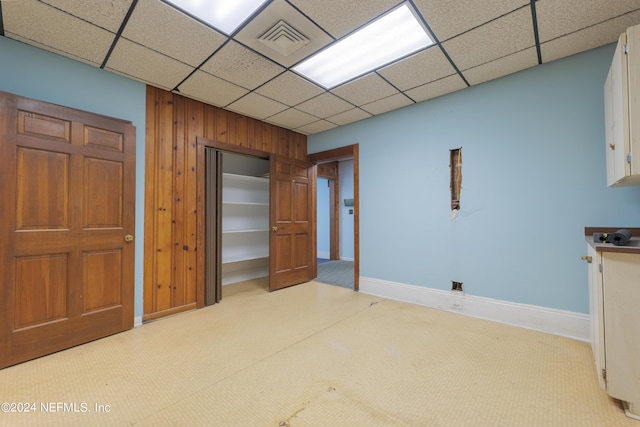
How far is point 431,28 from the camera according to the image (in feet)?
6.93

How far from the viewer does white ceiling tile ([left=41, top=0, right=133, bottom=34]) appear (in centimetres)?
183

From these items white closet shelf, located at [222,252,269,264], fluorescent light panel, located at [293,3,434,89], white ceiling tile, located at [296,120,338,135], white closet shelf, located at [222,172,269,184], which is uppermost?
fluorescent light panel, located at [293,3,434,89]

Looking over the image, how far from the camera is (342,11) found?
193cm

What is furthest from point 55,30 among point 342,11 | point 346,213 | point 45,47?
point 346,213

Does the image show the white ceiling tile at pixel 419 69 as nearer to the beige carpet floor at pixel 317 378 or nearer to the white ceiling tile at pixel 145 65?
the white ceiling tile at pixel 145 65

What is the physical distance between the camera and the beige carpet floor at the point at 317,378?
5.01 feet

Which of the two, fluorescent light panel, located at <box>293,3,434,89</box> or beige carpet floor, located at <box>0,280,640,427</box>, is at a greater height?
fluorescent light panel, located at <box>293,3,434,89</box>

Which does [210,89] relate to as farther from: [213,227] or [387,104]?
[387,104]

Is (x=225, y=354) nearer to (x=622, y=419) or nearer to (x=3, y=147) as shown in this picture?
(x=3, y=147)

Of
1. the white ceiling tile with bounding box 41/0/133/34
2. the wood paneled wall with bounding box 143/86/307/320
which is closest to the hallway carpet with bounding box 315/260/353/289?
the wood paneled wall with bounding box 143/86/307/320

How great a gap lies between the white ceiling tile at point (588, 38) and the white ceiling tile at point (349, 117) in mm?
1993

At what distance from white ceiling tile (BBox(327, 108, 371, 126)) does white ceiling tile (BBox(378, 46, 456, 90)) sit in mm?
836

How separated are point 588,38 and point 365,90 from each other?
6.31 ft

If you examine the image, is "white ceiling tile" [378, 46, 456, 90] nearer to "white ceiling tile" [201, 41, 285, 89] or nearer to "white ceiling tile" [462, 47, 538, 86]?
"white ceiling tile" [462, 47, 538, 86]
